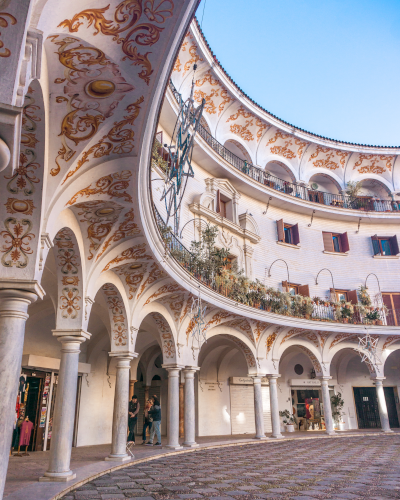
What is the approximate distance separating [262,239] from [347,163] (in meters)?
7.82

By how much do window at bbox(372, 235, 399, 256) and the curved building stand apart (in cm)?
8

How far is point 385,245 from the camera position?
21422mm

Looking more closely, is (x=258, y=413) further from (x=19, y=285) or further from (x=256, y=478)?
(x=19, y=285)

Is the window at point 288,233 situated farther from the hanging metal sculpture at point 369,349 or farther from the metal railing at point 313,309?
the hanging metal sculpture at point 369,349

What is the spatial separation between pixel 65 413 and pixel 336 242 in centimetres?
1719

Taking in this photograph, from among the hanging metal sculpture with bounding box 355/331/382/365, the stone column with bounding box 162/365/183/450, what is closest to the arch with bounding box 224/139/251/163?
the hanging metal sculpture with bounding box 355/331/382/365

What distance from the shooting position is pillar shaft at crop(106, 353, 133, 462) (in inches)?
347

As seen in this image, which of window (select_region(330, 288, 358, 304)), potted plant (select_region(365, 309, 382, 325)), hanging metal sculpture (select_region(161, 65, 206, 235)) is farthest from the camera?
window (select_region(330, 288, 358, 304))

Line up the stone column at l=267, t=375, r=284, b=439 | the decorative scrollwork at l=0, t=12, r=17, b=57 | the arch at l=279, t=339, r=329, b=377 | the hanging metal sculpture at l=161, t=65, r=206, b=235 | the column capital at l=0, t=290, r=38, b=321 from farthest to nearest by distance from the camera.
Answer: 1. the arch at l=279, t=339, r=329, b=377
2. the stone column at l=267, t=375, r=284, b=439
3. the column capital at l=0, t=290, r=38, b=321
4. the hanging metal sculpture at l=161, t=65, r=206, b=235
5. the decorative scrollwork at l=0, t=12, r=17, b=57

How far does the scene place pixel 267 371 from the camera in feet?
50.9

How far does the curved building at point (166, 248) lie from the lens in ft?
13.2

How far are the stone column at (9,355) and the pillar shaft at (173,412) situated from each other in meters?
7.45

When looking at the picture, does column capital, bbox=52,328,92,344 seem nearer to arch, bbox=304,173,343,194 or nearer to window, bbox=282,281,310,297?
window, bbox=282,281,310,297

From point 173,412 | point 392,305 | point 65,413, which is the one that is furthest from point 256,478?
point 392,305
